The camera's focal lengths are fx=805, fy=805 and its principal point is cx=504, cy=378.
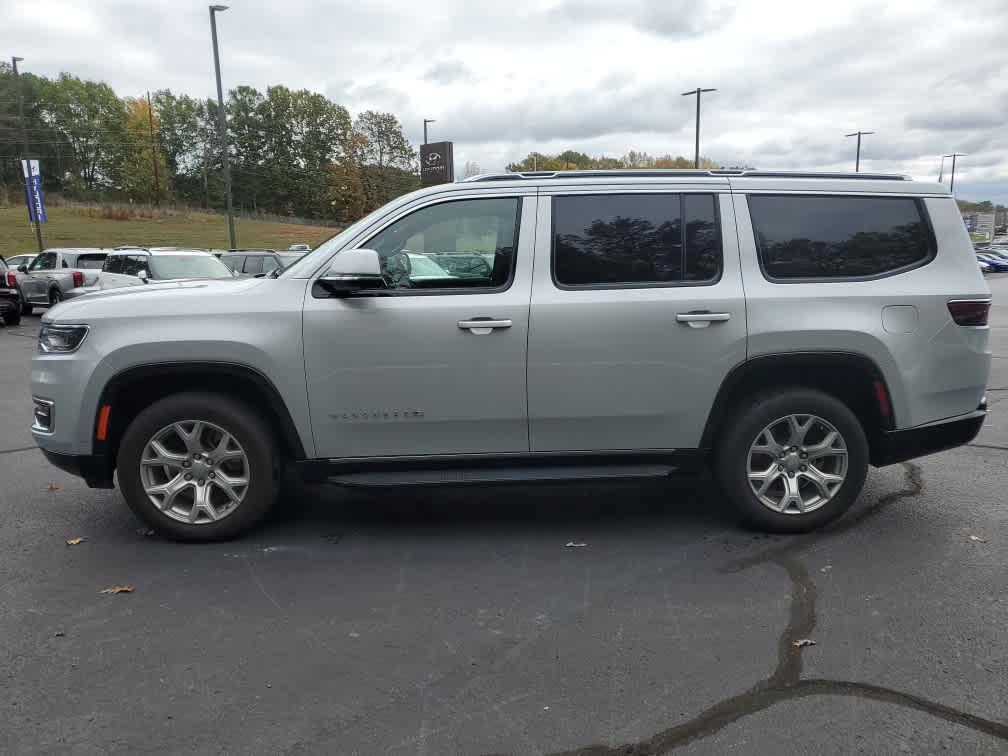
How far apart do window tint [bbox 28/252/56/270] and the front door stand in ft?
61.5

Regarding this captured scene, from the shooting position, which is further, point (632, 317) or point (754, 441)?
point (754, 441)

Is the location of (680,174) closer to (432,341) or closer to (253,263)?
(432,341)

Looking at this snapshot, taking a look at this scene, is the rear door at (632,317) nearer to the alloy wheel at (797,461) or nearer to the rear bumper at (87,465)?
the alloy wheel at (797,461)

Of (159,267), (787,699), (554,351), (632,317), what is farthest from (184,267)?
(787,699)

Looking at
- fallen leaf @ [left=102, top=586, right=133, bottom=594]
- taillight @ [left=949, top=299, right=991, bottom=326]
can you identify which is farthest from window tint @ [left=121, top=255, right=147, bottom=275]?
taillight @ [left=949, top=299, right=991, bottom=326]

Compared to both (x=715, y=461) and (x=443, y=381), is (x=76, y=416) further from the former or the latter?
(x=715, y=461)

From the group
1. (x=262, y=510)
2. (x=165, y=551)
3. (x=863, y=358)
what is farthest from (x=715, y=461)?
(x=165, y=551)

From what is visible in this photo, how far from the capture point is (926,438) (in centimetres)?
457

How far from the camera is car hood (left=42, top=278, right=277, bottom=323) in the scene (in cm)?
426

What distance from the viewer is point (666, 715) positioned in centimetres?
278

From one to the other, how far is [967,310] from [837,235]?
32.5 inches

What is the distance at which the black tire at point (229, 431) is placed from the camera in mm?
4316

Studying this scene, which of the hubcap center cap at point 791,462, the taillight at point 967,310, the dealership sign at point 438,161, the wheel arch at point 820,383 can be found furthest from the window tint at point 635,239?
the dealership sign at point 438,161

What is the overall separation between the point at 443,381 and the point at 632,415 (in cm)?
105
